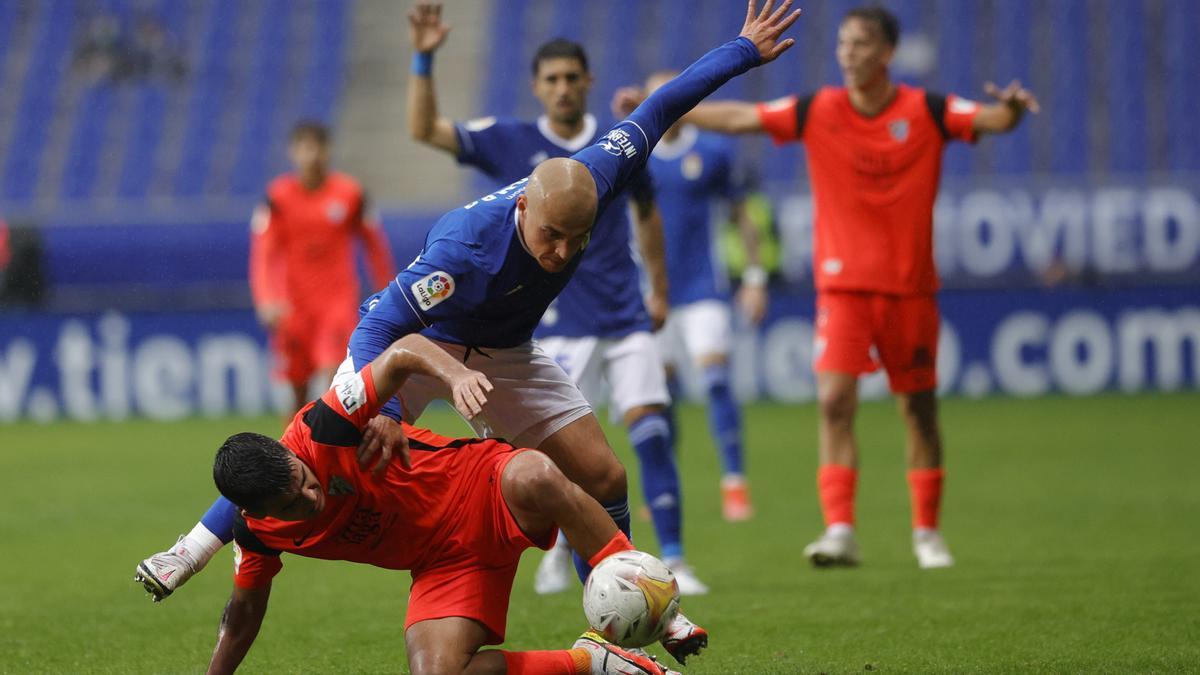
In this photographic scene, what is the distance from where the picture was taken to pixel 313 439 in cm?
445

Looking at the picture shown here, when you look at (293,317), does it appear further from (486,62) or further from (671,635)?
(486,62)

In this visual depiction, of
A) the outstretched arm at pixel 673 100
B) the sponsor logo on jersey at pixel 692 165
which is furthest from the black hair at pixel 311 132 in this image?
the outstretched arm at pixel 673 100

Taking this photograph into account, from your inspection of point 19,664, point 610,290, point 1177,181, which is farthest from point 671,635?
point 1177,181

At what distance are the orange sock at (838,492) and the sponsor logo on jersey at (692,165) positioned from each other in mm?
2816

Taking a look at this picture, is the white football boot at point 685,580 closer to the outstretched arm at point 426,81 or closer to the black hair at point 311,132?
the outstretched arm at point 426,81

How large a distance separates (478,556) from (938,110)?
3718 mm

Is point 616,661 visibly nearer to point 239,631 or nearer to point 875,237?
point 239,631

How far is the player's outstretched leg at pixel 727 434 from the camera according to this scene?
9.48 m

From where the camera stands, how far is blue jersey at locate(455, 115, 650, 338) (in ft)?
22.9

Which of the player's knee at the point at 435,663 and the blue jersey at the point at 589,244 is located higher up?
the blue jersey at the point at 589,244

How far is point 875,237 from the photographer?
7.43 meters

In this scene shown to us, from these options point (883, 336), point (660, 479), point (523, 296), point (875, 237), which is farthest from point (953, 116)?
point (523, 296)

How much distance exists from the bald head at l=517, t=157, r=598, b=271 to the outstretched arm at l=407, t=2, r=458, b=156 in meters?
1.75

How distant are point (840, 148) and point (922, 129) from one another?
375 millimetres
